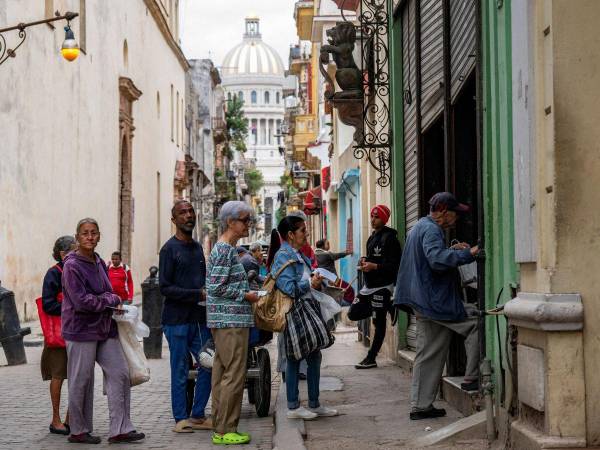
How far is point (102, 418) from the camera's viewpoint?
10.1 metres

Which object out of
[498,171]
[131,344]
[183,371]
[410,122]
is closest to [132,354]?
[131,344]

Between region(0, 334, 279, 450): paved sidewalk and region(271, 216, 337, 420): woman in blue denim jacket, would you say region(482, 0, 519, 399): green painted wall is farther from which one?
region(0, 334, 279, 450): paved sidewalk

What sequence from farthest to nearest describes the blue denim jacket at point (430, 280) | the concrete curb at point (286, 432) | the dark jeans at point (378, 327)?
the dark jeans at point (378, 327) → the blue denim jacket at point (430, 280) → the concrete curb at point (286, 432)

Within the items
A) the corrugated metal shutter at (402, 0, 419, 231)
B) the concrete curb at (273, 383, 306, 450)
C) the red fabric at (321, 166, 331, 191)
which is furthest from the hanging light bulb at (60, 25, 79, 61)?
the red fabric at (321, 166, 331, 191)

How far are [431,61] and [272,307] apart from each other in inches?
147

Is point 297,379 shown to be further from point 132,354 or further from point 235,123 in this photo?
point 235,123

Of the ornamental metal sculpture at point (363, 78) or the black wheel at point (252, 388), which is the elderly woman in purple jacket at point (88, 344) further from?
the ornamental metal sculpture at point (363, 78)

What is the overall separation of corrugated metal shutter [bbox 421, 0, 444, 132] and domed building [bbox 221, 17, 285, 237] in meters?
163

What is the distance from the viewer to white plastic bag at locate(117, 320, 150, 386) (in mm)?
8828

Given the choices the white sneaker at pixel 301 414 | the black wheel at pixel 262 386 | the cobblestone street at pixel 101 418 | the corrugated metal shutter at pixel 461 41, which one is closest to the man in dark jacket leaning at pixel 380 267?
the cobblestone street at pixel 101 418

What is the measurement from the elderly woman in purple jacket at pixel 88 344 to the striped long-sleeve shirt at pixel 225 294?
74cm

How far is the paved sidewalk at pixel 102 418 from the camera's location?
8.68m

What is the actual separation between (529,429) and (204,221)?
59428 mm


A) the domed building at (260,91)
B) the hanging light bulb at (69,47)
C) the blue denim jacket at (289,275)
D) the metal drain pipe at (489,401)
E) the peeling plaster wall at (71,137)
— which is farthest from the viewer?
the domed building at (260,91)
